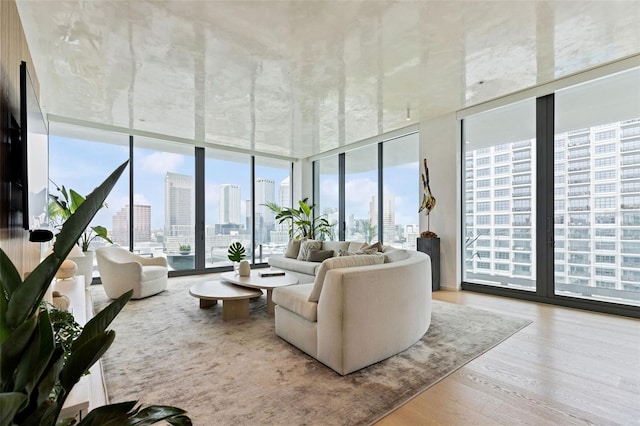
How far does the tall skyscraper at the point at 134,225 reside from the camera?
5562 mm

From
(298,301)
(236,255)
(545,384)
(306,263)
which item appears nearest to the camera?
(545,384)

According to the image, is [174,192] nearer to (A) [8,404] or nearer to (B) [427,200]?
(B) [427,200]

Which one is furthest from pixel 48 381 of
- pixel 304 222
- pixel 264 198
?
pixel 264 198

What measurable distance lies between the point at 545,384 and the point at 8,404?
2.71 meters

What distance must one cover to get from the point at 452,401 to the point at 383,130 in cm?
469

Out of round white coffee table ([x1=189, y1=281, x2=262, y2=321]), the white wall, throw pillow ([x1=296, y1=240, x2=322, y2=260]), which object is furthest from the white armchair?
the white wall

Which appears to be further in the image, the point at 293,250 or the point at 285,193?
the point at 285,193

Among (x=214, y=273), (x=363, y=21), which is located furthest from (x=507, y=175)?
(x=214, y=273)

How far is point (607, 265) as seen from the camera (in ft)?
12.1

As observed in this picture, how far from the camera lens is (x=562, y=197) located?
158 inches

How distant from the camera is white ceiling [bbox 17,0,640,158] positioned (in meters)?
2.50

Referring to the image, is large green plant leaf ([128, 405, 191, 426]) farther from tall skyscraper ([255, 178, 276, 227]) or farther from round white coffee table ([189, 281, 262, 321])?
tall skyscraper ([255, 178, 276, 227])

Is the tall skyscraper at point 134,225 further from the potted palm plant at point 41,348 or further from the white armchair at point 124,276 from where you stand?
the potted palm plant at point 41,348

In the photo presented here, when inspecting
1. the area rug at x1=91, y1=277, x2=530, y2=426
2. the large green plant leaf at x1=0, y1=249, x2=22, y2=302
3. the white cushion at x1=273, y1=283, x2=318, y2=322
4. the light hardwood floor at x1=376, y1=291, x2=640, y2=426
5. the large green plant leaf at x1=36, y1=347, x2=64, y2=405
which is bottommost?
the light hardwood floor at x1=376, y1=291, x2=640, y2=426
